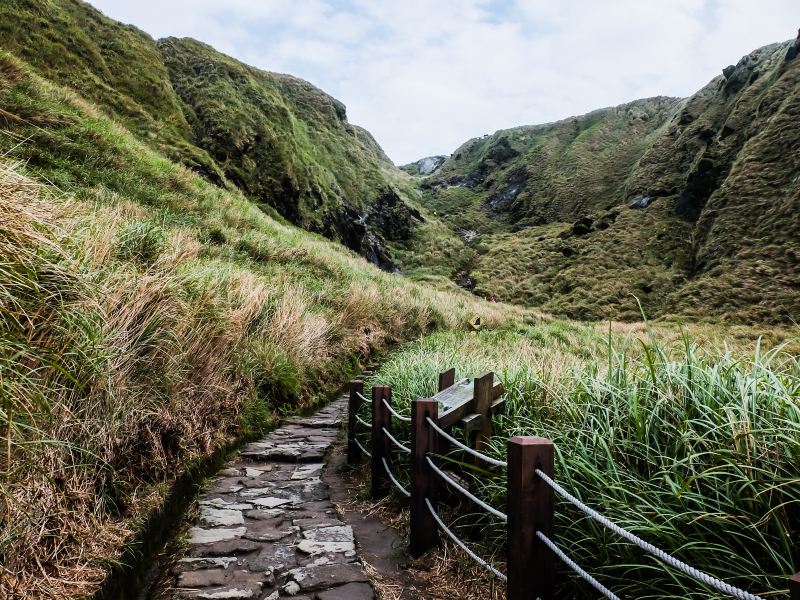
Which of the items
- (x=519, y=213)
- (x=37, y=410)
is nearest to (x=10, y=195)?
(x=37, y=410)

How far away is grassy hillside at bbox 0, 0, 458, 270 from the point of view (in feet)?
65.4

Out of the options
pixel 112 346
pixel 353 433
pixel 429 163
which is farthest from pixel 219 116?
pixel 429 163

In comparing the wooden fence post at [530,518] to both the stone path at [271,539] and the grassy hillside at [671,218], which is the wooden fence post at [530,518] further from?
the grassy hillside at [671,218]

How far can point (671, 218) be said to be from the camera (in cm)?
4050

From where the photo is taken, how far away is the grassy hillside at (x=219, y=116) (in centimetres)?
1994

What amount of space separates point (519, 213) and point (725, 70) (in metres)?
26.6

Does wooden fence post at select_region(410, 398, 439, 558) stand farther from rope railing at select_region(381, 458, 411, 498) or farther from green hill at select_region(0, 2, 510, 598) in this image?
green hill at select_region(0, 2, 510, 598)

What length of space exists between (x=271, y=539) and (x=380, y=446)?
1.13 m

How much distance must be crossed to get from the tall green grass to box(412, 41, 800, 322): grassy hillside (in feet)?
54.0

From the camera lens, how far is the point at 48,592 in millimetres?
2229

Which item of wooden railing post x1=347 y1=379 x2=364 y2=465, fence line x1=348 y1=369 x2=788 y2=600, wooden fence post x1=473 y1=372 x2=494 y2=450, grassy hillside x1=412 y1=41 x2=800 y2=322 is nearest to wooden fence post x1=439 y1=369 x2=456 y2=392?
fence line x1=348 y1=369 x2=788 y2=600

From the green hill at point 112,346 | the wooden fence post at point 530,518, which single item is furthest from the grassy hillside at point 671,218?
the wooden fence post at point 530,518

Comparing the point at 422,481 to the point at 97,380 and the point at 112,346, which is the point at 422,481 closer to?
the point at 97,380

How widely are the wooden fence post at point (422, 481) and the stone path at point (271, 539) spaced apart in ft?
1.45
